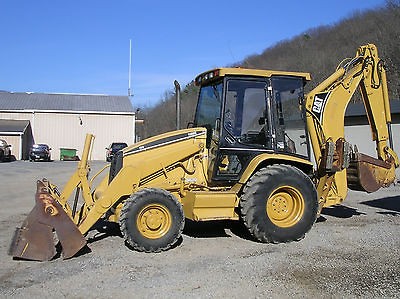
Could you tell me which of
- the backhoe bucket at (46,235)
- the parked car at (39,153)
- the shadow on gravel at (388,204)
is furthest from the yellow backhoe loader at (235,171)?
the parked car at (39,153)

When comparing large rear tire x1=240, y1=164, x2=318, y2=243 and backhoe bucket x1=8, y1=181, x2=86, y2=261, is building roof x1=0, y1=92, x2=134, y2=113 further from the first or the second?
backhoe bucket x1=8, y1=181, x2=86, y2=261

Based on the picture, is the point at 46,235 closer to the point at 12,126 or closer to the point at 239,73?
the point at 239,73

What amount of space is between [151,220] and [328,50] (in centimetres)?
4293

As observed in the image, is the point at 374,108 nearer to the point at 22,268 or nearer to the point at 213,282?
the point at 213,282

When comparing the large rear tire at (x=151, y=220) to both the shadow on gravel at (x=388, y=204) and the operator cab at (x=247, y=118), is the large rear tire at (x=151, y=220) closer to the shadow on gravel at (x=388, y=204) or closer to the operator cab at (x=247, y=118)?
the operator cab at (x=247, y=118)

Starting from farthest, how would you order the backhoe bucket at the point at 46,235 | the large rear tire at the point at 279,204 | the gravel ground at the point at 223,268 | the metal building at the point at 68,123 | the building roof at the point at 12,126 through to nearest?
the metal building at the point at 68,123 < the building roof at the point at 12,126 < the large rear tire at the point at 279,204 < the backhoe bucket at the point at 46,235 < the gravel ground at the point at 223,268

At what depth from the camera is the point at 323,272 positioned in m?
5.96

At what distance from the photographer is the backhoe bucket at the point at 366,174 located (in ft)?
28.3

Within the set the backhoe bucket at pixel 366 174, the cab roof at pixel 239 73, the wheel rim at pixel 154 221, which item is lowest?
the wheel rim at pixel 154 221

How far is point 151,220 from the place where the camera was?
6.98 metres

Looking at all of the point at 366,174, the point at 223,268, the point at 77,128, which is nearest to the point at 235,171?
the point at 223,268

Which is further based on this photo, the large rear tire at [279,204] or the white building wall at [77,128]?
the white building wall at [77,128]

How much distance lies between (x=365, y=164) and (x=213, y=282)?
440 centimetres

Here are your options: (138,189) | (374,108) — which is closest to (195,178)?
(138,189)
